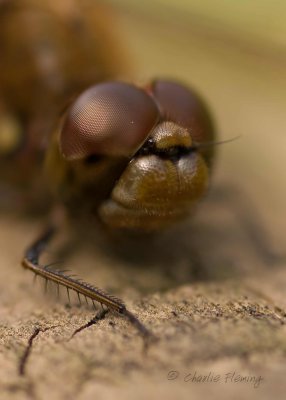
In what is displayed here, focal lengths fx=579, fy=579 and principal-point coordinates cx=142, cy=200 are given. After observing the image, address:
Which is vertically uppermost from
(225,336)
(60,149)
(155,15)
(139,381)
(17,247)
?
(155,15)

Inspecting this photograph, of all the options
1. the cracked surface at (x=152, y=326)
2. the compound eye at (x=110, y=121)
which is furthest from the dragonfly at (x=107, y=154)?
the cracked surface at (x=152, y=326)

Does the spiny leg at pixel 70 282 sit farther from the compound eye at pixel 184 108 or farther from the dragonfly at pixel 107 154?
the compound eye at pixel 184 108

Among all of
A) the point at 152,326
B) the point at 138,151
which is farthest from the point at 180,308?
the point at 138,151

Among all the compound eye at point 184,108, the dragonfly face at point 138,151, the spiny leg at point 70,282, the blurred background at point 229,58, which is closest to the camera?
the spiny leg at point 70,282

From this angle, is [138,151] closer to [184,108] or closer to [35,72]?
[184,108]

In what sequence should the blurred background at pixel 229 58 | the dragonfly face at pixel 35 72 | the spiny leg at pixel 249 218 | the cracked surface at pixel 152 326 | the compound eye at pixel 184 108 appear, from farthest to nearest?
1. the blurred background at pixel 229 58
2. the dragonfly face at pixel 35 72
3. the spiny leg at pixel 249 218
4. the compound eye at pixel 184 108
5. the cracked surface at pixel 152 326

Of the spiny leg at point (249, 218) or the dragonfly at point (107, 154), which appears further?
the spiny leg at point (249, 218)

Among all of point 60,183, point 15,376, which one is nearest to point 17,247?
point 60,183

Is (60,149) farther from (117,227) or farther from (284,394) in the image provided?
(284,394)

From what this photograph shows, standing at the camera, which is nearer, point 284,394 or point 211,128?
point 284,394
